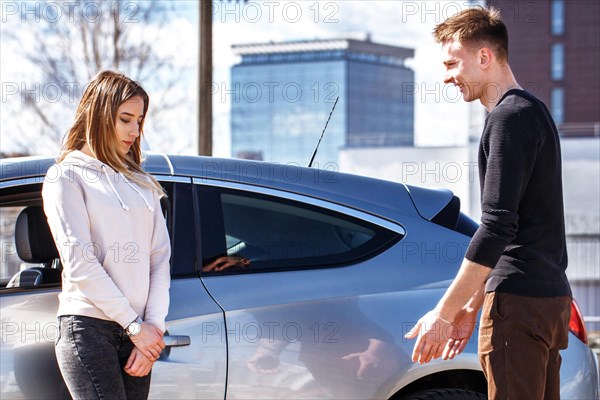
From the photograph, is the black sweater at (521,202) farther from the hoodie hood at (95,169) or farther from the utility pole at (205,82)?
the utility pole at (205,82)

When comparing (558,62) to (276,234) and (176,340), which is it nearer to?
(276,234)

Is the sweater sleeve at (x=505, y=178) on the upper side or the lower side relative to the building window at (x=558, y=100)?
lower

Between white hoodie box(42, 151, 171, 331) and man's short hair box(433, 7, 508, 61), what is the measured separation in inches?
44.3

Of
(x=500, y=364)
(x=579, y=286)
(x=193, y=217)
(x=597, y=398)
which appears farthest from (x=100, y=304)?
(x=579, y=286)

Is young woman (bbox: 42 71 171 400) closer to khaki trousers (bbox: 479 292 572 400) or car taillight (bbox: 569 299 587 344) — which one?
khaki trousers (bbox: 479 292 572 400)

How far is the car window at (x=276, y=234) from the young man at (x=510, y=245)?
3.10ft

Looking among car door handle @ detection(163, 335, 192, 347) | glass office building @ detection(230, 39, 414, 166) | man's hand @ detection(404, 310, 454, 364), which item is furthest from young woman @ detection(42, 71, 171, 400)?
glass office building @ detection(230, 39, 414, 166)

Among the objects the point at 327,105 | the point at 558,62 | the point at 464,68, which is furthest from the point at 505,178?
the point at 558,62

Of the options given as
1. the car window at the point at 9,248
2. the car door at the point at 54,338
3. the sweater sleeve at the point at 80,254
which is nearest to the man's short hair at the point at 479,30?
the sweater sleeve at the point at 80,254

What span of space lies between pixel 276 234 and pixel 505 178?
51.0 inches

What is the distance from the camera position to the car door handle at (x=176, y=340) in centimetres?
327

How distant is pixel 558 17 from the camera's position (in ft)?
203

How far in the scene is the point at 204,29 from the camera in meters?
10.0

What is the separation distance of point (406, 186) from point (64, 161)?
157cm
